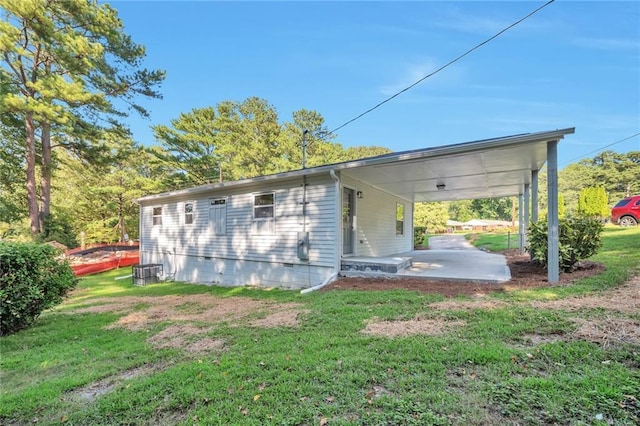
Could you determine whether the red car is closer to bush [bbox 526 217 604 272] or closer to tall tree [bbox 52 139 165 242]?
bush [bbox 526 217 604 272]

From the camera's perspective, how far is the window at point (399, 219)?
1330 cm

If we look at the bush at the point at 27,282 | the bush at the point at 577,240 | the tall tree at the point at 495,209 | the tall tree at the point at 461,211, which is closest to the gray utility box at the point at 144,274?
the bush at the point at 27,282

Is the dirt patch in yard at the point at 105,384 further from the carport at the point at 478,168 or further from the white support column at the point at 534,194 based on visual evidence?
the white support column at the point at 534,194

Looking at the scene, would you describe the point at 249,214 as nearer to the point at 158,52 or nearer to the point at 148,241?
the point at 148,241

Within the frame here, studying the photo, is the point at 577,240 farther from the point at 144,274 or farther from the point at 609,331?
the point at 144,274

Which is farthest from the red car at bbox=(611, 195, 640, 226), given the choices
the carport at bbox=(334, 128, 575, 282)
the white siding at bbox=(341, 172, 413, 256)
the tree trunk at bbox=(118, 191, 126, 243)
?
the tree trunk at bbox=(118, 191, 126, 243)

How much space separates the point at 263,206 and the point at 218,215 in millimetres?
2126

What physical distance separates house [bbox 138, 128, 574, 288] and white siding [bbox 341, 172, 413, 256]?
35 mm

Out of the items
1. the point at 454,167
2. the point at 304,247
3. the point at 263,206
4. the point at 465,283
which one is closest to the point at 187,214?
the point at 263,206

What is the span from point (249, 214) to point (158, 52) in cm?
1247

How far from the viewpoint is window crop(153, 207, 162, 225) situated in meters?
12.8

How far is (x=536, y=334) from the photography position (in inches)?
127

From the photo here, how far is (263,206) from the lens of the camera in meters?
9.07

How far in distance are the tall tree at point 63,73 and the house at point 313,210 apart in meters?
6.84
